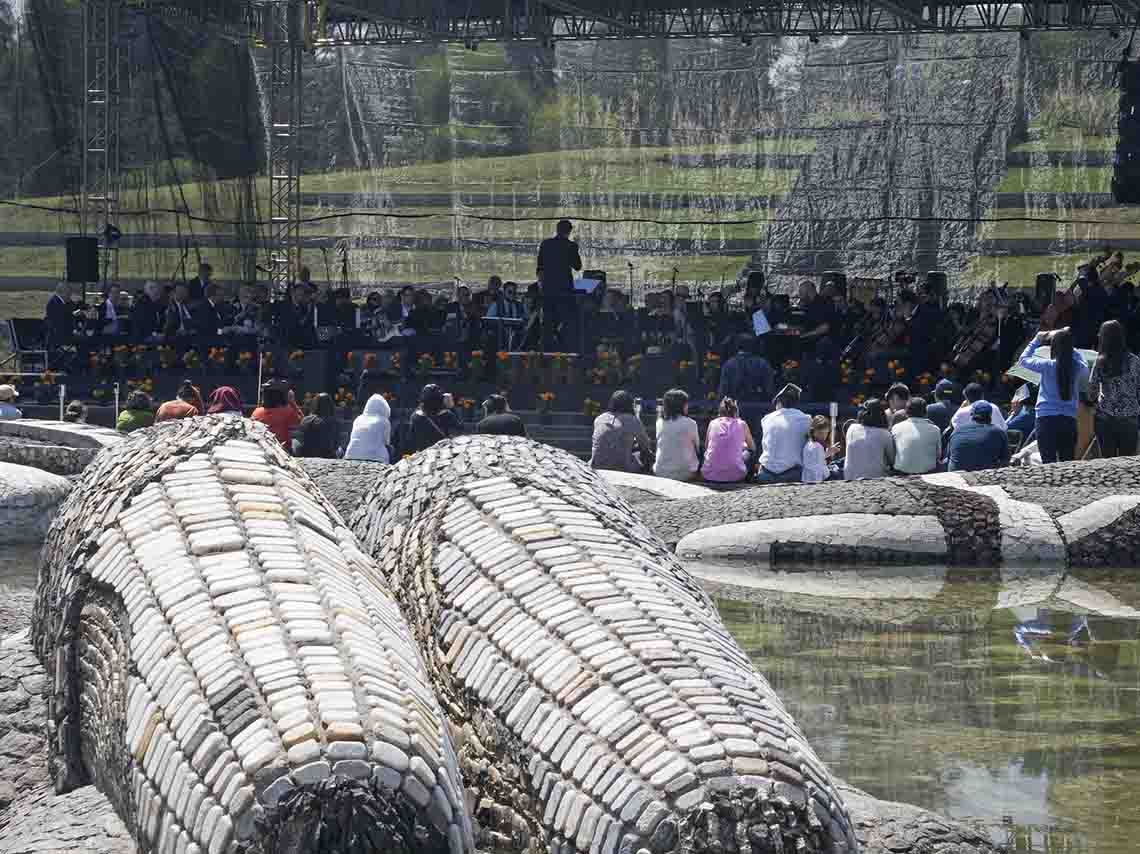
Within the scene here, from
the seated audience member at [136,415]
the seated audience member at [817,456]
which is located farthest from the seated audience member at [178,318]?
the seated audience member at [817,456]

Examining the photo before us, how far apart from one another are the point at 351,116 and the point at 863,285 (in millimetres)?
8955

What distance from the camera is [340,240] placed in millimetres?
28781

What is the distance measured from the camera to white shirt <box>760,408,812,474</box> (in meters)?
14.7

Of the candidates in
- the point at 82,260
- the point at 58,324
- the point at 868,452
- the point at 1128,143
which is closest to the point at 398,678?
the point at 868,452

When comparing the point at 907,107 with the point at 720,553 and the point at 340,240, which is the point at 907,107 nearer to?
the point at 340,240

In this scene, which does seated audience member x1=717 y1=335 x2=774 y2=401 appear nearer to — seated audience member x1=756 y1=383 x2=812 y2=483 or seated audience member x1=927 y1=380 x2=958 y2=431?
seated audience member x1=927 y1=380 x2=958 y2=431

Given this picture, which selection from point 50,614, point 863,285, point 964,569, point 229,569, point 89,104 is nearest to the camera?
point 229,569

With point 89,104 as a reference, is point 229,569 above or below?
below

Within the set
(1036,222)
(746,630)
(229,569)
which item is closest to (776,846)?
(229,569)

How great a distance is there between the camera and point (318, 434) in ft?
48.8

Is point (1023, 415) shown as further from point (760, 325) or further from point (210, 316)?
point (210, 316)

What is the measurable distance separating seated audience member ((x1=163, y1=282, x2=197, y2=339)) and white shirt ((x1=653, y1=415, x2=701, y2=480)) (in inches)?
432

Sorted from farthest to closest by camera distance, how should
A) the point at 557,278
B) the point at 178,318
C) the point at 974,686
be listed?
the point at 178,318 < the point at 557,278 < the point at 974,686

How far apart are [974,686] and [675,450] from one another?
831 cm
